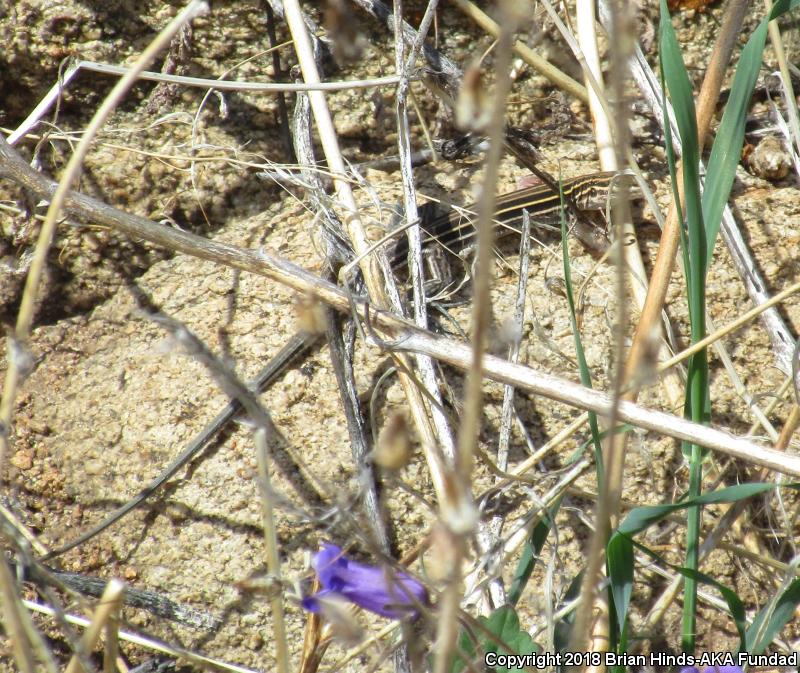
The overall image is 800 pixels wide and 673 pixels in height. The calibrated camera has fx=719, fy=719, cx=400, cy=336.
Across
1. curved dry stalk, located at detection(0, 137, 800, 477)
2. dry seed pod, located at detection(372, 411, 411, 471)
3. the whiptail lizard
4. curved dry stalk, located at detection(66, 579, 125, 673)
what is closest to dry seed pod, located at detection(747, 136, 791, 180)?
the whiptail lizard

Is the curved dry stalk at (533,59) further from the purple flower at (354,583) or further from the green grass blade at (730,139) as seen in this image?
the purple flower at (354,583)

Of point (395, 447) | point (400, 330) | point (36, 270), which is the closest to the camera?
point (395, 447)

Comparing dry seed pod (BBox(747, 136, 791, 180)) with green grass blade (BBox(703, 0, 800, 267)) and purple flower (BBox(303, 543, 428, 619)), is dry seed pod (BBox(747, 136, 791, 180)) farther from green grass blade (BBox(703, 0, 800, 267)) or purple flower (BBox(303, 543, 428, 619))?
purple flower (BBox(303, 543, 428, 619))

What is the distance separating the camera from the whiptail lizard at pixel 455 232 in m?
1.78

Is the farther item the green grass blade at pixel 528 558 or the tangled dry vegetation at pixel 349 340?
the tangled dry vegetation at pixel 349 340

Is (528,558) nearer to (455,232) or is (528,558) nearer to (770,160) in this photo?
(455,232)

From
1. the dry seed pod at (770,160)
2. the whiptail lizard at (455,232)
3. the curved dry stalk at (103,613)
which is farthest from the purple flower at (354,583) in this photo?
the dry seed pod at (770,160)

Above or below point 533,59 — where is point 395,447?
below

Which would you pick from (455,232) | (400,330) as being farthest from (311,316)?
(455,232)

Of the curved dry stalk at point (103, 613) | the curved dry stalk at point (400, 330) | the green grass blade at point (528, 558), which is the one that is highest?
the curved dry stalk at point (400, 330)

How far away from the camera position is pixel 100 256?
2.11m

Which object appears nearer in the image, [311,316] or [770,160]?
[311,316]

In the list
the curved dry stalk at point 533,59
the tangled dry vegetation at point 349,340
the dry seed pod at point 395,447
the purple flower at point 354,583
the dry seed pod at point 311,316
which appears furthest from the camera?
the curved dry stalk at point 533,59

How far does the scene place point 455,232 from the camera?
93.1 inches
